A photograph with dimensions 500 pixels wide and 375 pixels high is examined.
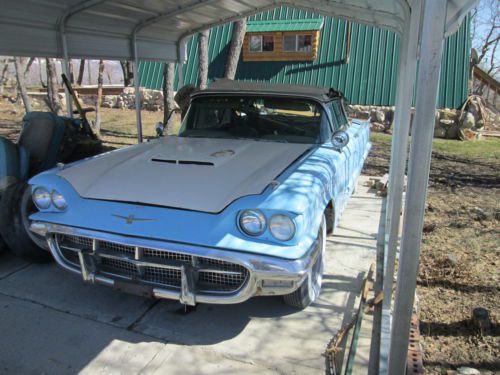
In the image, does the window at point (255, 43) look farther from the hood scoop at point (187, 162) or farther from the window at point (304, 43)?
the hood scoop at point (187, 162)

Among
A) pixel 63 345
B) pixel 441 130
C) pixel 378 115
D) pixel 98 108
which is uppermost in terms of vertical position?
pixel 378 115

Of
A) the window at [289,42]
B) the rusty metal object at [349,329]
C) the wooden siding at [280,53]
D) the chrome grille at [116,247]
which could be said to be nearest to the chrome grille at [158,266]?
the chrome grille at [116,247]

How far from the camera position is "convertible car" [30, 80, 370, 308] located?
9.05ft

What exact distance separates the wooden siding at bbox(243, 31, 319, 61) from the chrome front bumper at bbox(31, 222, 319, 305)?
47.6ft

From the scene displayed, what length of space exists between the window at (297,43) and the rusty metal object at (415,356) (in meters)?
14.9

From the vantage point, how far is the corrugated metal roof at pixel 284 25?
16078 mm

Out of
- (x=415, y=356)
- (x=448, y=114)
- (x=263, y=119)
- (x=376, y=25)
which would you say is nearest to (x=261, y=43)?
(x=448, y=114)

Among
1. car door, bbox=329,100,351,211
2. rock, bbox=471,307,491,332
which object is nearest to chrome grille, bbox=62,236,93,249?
car door, bbox=329,100,351,211

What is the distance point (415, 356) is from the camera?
2639 millimetres

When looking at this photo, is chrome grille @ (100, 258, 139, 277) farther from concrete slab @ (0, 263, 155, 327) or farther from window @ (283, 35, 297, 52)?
window @ (283, 35, 297, 52)

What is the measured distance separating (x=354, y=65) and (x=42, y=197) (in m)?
14.3

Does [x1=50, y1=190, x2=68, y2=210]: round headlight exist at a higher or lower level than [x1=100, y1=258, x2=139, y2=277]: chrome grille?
higher

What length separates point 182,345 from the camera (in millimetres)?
2975

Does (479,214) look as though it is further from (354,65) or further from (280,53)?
(280,53)
